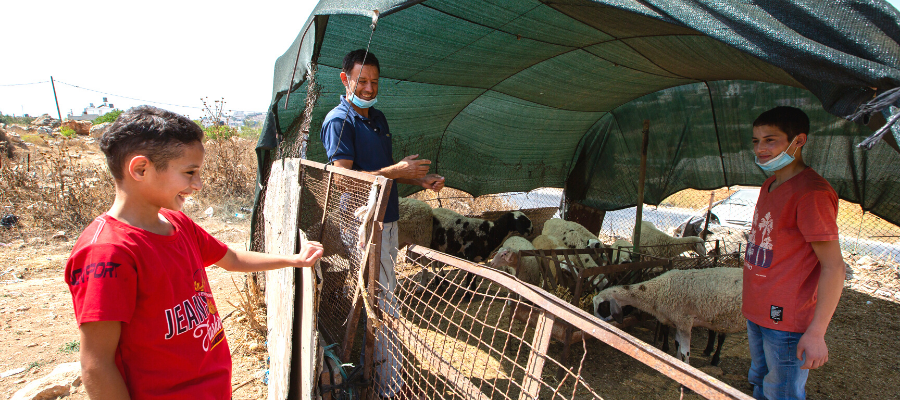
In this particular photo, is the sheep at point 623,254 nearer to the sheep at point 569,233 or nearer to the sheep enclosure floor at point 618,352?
the sheep at point 569,233

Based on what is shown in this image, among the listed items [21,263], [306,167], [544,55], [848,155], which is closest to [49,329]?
[21,263]

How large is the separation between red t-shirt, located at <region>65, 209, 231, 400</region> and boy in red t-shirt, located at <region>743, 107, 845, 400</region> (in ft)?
9.07

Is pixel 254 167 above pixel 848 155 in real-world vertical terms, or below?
below

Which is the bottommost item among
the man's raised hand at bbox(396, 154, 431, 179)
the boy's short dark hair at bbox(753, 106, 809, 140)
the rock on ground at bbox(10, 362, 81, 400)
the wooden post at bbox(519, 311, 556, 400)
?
the rock on ground at bbox(10, 362, 81, 400)

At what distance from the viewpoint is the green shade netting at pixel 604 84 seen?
5.42 ft

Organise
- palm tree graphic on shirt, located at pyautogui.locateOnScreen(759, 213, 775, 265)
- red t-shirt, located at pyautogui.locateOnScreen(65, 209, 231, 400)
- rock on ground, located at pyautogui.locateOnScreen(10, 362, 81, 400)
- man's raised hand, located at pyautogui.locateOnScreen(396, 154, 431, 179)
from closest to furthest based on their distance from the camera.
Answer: red t-shirt, located at pyautogui.locateOnScreen(65, 209, 231, 400), palm tree graphic on shirt, located at pyautogui.locateOnScreen(759, 213, 775, 265), man's raised hand, located at pyautogui.locateOnScreen(396, 154, 431, 179), rock on ground, located at pyautogui.locateOnScreen(10, 362, 81, 400)

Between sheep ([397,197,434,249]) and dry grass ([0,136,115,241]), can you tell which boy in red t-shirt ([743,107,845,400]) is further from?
dry grass ([0,136,115,241])

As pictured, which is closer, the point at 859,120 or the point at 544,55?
the point at 859,120

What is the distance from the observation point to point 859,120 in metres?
1.58

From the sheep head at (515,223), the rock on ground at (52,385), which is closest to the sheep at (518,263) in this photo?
the sheep head at (515,223)

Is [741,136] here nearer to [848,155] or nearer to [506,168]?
[848,155]

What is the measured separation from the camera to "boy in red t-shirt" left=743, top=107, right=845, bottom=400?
2.05 metres

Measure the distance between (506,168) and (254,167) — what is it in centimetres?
869

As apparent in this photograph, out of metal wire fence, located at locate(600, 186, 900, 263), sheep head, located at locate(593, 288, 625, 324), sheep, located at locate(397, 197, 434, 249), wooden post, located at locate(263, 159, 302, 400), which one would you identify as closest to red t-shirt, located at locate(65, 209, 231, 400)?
wooden post, located at locate(263, 159, 302, 400)
